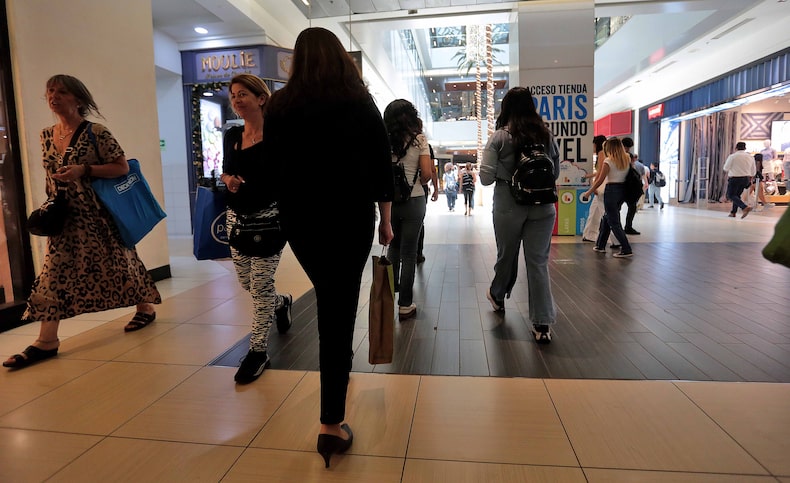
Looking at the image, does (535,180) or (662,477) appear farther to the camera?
(535,180)

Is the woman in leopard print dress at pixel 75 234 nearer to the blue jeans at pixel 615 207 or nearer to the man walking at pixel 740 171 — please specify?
the blue jeans at pixel 615 207

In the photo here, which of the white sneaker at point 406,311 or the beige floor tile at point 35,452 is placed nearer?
the beige floor tile at point 35,452

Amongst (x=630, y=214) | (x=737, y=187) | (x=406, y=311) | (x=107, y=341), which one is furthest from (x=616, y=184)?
(x=737, y=187)

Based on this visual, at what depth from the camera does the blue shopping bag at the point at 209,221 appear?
2697mm

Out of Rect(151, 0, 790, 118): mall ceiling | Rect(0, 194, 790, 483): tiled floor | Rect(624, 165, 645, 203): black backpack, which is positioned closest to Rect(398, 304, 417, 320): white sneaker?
Rect(0, 194, 790, 483): tiled floor

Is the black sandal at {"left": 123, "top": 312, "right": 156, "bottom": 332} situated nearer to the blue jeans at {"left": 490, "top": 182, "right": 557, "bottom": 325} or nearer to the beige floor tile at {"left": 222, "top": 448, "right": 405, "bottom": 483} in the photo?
the beige floor tile at {"left": 222, "top": 448, "right": 405, "bottom": 483}

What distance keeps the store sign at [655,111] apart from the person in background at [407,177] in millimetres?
15613

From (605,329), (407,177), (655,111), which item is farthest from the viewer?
(655,111)

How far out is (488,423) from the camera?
198 cm

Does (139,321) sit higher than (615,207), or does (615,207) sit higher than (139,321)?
(615,207)

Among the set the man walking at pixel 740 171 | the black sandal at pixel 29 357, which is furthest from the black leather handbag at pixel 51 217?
the man walking at pixel 740 171

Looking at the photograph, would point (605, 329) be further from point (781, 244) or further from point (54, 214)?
point (54, 214)

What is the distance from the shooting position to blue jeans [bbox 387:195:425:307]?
3402 mm

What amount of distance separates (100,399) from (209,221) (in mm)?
1015
